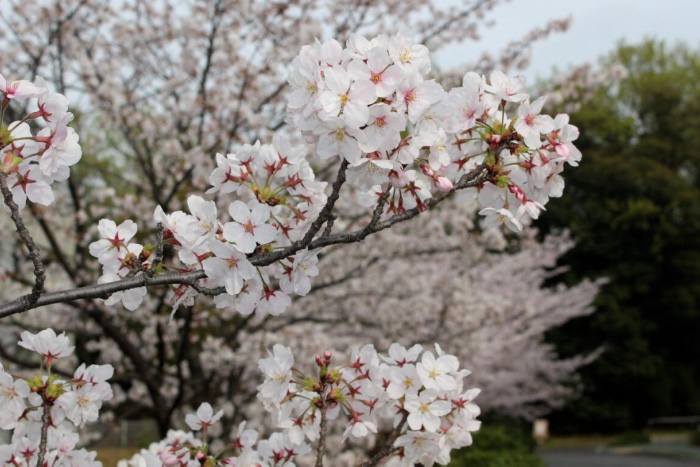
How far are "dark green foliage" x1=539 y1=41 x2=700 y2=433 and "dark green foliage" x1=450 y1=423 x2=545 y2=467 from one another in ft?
53.3

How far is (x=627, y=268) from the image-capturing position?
24953 millimetres

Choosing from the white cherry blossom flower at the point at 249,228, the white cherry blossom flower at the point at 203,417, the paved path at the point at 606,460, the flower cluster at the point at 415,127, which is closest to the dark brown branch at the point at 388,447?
the white cherry blossom flower at the point at 203,417

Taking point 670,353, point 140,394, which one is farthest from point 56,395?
point 670,353

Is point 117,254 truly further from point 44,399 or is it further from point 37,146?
point 44,399

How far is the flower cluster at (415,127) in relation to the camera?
146cm

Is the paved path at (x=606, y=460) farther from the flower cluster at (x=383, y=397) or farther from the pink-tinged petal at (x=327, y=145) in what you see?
the pink-tinged petal at (x=327, y=145)

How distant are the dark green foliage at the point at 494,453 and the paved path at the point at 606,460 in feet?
24.1

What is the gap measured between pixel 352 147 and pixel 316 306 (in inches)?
244

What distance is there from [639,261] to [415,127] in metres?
25.9

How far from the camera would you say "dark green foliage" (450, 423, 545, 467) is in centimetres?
743

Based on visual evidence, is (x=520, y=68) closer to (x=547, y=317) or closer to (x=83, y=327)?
(x=83, y=327)

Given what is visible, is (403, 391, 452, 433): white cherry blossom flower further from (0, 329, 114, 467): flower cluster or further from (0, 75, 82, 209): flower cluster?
(0, 75, 82, 209): flower cluster

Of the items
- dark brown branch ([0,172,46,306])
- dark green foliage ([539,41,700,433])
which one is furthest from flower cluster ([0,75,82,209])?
dark green foliage ([539,41,700,433])

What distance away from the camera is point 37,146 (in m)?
1.64
